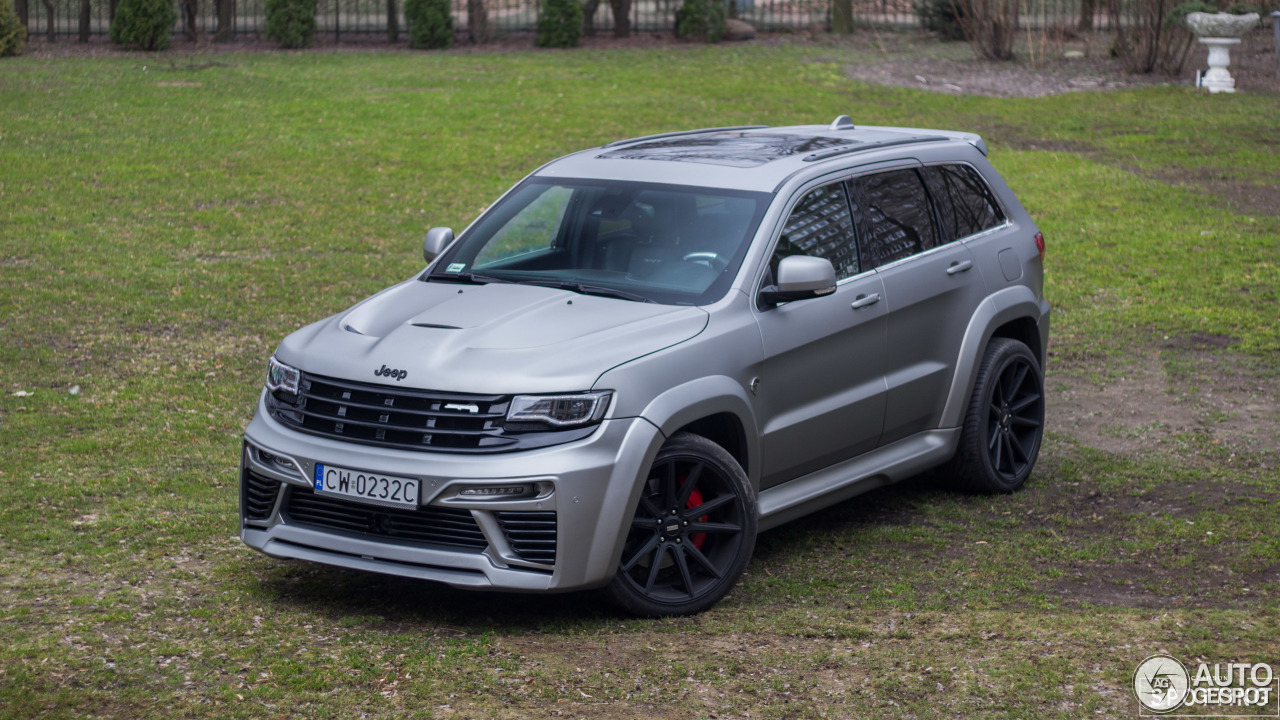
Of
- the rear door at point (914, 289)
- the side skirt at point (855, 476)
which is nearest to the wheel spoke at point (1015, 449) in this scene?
the side skirt at point (855, 476)

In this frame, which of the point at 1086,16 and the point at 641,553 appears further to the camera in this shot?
the point at 1086,16

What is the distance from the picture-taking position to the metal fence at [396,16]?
2848cm

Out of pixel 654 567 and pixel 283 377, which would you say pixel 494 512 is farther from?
pixel 283 377

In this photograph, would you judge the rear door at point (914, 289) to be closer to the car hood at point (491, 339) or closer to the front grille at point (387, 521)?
the car hood at point (491, 339)

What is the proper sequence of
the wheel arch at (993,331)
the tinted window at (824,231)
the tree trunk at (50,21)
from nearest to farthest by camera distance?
1. the tinted window at (824,231)
2. the wheel arch at (993,331)
3. the tree trunk at (50,21)

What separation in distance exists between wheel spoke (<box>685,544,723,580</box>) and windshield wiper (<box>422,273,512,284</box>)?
155 cm

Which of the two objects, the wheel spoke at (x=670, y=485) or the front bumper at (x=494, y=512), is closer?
the front bumper at (x=494, y=512)

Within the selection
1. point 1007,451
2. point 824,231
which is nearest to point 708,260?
point 824,231

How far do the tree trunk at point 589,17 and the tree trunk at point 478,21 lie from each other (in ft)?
7.43

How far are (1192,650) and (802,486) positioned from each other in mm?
1828

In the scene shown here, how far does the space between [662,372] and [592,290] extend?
758 mm

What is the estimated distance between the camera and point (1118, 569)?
6.27m

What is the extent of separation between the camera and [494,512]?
5.08 meters

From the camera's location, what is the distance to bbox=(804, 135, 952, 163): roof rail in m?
6.75
